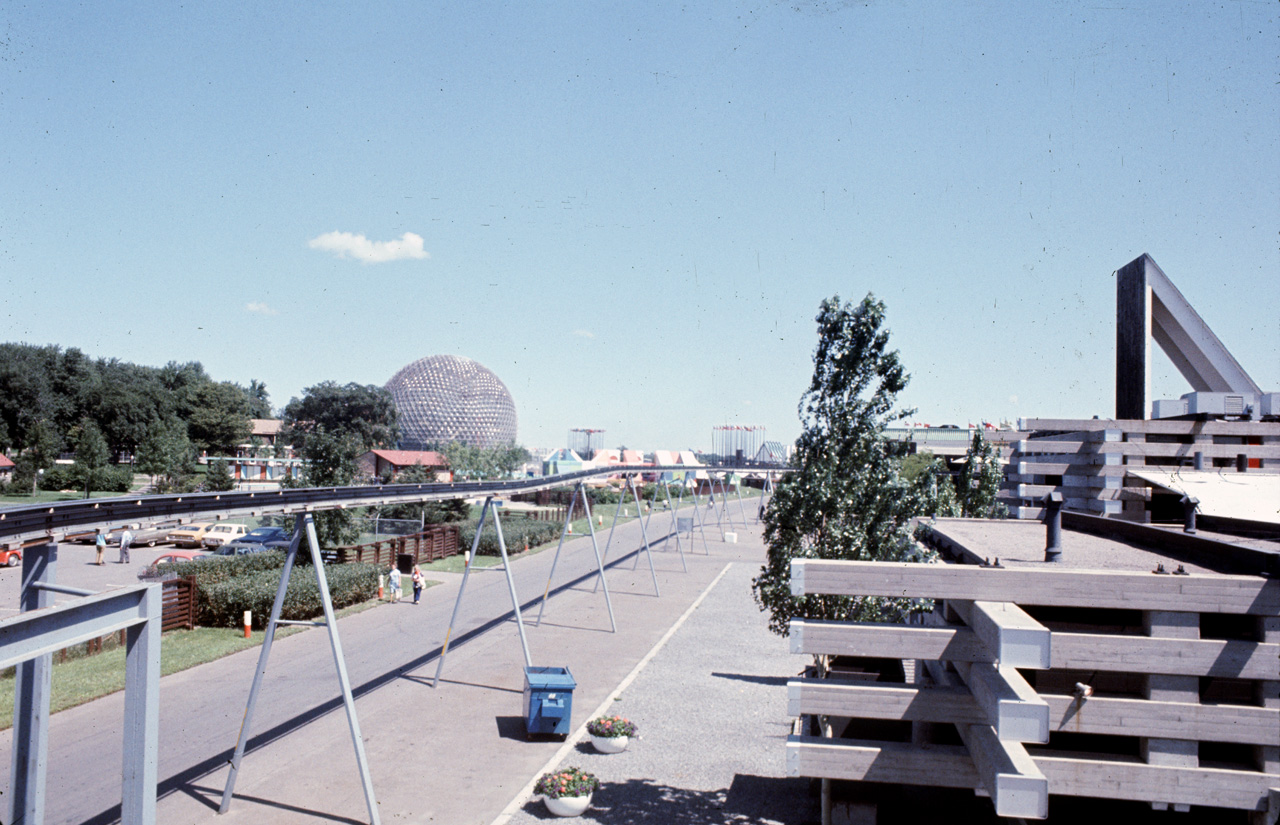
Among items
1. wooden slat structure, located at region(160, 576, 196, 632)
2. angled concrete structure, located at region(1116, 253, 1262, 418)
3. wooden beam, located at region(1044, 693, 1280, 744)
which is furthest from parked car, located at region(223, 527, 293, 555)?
wooden beam, located at region(1044, 693, 1280, 744)

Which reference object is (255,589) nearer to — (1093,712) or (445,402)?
(1093,712)

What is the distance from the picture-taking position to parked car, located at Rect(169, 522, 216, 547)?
43.5 metres

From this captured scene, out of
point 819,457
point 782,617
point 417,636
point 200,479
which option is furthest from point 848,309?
point 200,479

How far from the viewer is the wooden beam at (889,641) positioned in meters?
7.56

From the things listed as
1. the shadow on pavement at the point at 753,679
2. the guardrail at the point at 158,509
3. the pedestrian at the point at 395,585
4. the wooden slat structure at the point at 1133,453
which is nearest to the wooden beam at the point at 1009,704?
the guardrail at the point at 158,509

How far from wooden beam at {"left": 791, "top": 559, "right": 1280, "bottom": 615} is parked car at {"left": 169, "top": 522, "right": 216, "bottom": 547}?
44002 millimetres

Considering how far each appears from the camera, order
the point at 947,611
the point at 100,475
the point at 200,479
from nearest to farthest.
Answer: the point at 947,611 < the point at 100,475 < the point at 200,479

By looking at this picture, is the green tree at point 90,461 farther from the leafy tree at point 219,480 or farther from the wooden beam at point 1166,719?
the wooden beam at point 1166,719

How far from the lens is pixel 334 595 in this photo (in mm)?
28219

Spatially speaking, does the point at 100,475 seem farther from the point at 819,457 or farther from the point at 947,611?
the point at 947,611

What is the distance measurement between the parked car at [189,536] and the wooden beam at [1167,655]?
45.2m

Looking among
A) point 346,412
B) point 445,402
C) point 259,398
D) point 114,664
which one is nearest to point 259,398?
point 259,398

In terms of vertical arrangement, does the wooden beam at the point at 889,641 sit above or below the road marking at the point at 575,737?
above

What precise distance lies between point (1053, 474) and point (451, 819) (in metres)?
18.1
